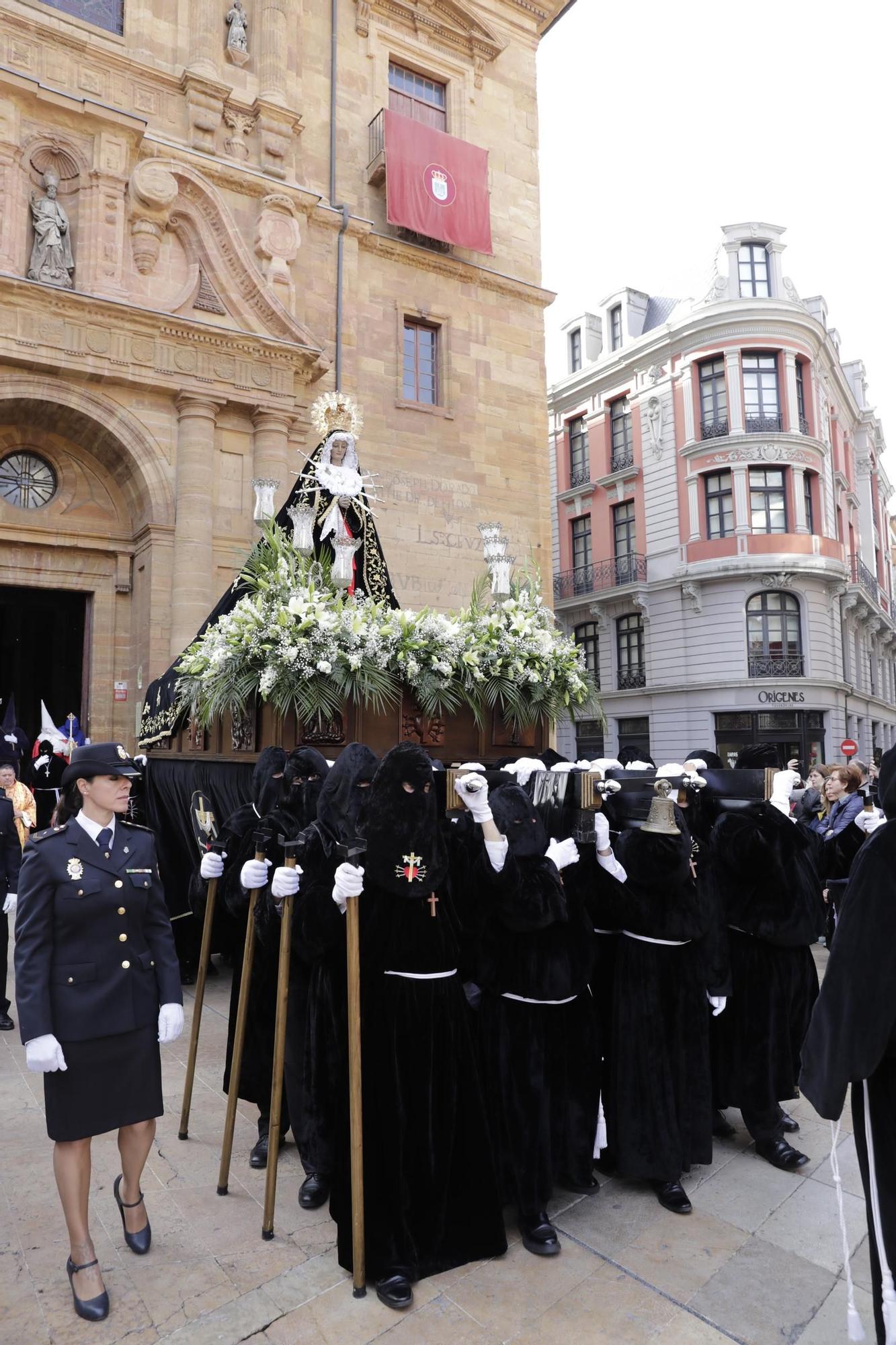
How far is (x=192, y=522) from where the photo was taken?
12992 mm

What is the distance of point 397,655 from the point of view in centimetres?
588

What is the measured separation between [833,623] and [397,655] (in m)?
25.3

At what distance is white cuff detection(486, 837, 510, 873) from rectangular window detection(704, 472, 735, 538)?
2592 centimetres

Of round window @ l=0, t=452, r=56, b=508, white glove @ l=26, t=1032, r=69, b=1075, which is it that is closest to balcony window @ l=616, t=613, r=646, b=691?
round window @ l=0, t=452, r=56, b=508

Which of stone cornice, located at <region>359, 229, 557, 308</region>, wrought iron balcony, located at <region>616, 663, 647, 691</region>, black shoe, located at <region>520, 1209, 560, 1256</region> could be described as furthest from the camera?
wrought iron balcony, located at <region>616, 663, 647, 691</region>

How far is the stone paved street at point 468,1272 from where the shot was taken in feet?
9.86

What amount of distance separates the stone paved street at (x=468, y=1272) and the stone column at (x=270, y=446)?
36.2ft

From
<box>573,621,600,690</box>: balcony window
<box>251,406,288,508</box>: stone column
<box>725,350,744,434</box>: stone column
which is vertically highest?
<box>725,350,744,434</box>: stone column

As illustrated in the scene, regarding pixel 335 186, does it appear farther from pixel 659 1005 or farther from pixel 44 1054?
pixel 44 1054

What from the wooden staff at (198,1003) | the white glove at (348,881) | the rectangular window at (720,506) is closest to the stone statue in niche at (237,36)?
the wooden staff at (198,1003)

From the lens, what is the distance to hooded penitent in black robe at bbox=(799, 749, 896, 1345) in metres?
2.39

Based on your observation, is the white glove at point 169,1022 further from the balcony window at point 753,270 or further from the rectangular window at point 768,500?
the balcony window at point 753,270

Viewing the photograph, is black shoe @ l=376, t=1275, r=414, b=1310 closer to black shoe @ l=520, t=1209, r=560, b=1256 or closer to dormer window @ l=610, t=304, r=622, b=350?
black shoe @ l=520, t=1209, r=560, b=1256

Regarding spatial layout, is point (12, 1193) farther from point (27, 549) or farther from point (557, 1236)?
point (27, 549)
